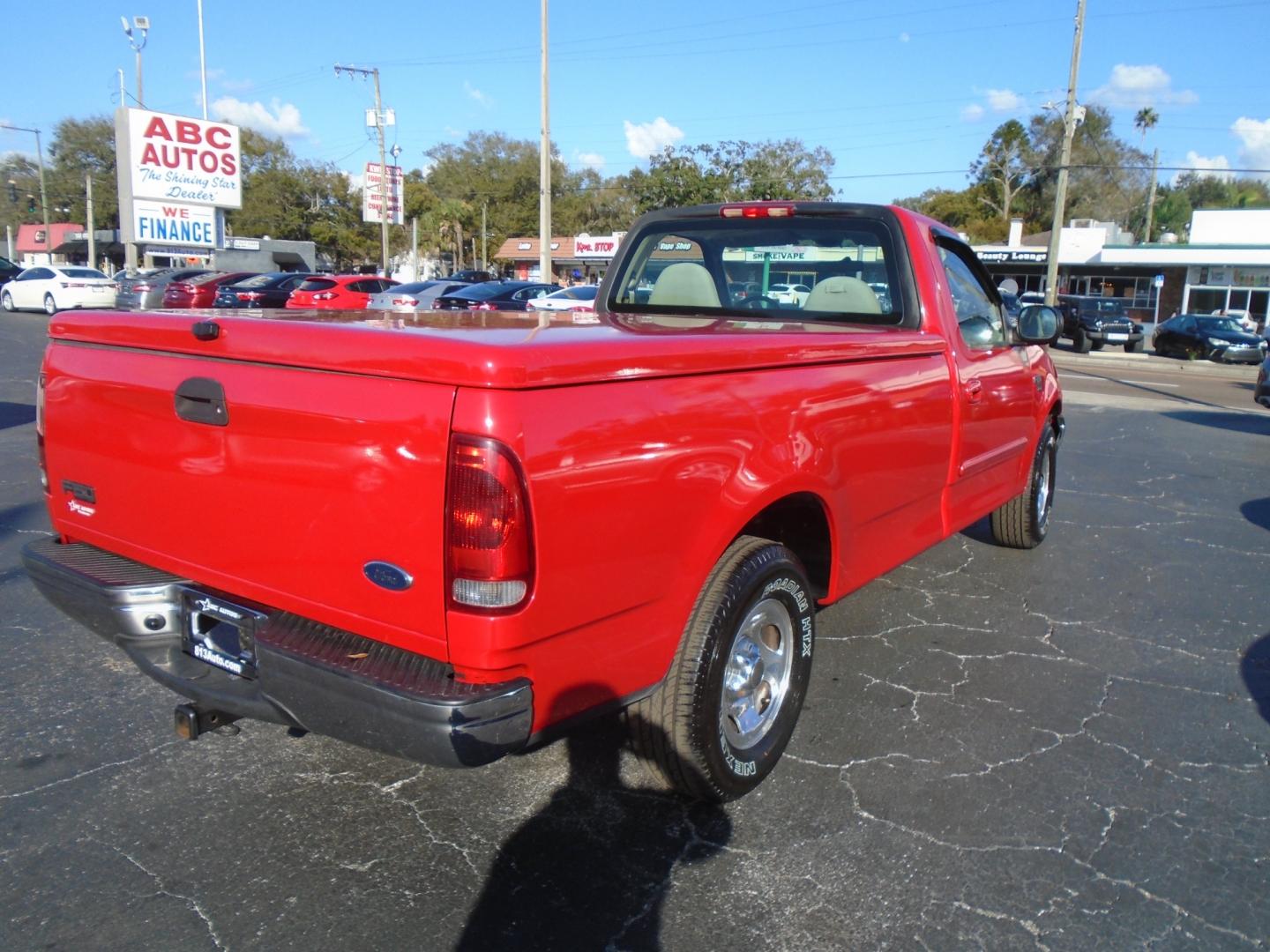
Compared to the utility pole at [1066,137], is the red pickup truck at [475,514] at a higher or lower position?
lower

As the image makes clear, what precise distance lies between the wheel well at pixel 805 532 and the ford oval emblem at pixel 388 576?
135 centimetres

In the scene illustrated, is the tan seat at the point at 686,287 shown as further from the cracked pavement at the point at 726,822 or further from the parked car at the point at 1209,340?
the parked car at the point at 1209,340

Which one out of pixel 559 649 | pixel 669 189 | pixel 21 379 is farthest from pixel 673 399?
pixel 669 189

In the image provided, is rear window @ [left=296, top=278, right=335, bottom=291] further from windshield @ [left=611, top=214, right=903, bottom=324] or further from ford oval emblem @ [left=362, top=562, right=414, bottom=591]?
ford oval emblem @ [left=362, top=562, right=414, bottom=591]

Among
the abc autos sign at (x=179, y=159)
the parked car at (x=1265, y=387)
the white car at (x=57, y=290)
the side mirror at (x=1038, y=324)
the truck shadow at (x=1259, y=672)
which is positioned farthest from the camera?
the white car at (x=57, y=290)

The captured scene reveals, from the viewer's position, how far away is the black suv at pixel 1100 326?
31188 millimetres

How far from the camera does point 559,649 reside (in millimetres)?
Result: 2365

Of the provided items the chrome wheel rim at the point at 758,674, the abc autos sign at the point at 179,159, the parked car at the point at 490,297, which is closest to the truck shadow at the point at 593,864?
the chrome wheel rim at the point at 758,674

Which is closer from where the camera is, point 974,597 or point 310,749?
point 310,749

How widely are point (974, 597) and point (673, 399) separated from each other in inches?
134

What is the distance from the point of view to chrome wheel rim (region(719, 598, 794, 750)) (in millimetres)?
3098

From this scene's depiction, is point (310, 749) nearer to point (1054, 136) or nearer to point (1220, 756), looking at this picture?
point (1220, 756)

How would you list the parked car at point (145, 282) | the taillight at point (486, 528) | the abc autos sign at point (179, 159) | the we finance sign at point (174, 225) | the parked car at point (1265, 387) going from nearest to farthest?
the taillight at point (486, 528) → the parked car at point (1265, 387) → the abc autos sign at point (179, 159) → the we finance sign at point (174, 225) → the parked car at point (145, 282)

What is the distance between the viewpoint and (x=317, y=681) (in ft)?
7.75
